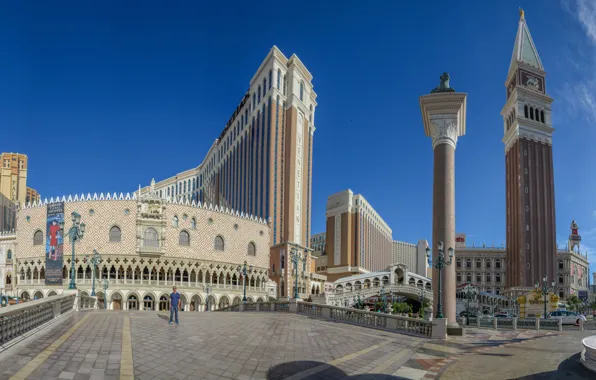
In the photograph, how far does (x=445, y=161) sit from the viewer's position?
26.8 m

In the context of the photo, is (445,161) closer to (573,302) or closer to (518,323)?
(518,323)

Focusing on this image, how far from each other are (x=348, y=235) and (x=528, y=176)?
43.7 meters

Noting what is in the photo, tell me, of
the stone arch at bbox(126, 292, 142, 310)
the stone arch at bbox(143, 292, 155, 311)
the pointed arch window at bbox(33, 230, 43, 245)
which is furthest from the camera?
the pointed arch window at bbox(33, 230, 43, 245)

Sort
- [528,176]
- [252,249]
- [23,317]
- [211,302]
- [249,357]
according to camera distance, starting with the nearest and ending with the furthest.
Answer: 1. [249,357]
2. [23,317]
3. [211,302]
4. [252,249]
5. [528,176]

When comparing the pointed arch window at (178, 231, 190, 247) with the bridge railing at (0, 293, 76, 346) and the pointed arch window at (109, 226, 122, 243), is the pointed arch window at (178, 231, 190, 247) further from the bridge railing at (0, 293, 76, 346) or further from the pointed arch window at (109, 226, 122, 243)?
the bridge railing at (0, 293, 76, 346)

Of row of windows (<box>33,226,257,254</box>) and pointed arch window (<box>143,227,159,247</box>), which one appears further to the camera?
Result: pointed arch window (<box>143,227,159,247</box>)

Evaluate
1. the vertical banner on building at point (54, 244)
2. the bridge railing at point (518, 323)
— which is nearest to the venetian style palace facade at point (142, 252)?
the vertical banner on building at point (54, 244)

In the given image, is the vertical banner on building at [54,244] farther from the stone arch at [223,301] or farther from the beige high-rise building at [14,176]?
the beige high-rise building at [14,176]

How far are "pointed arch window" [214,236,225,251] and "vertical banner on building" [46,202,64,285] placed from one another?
19.4m

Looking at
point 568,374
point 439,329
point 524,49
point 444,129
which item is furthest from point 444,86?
point 524,49

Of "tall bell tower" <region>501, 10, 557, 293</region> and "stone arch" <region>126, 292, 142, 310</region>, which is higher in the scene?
"tall bell tower" <region>501, 10, 557, 293</region>

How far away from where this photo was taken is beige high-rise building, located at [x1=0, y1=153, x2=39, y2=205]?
4643 inches

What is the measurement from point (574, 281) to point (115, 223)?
96.8 m

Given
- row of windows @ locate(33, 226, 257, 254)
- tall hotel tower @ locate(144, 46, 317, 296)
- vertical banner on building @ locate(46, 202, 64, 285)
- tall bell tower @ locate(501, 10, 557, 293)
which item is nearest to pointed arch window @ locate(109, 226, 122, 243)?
row of windows @ locate(33, 226, 257, 254)
